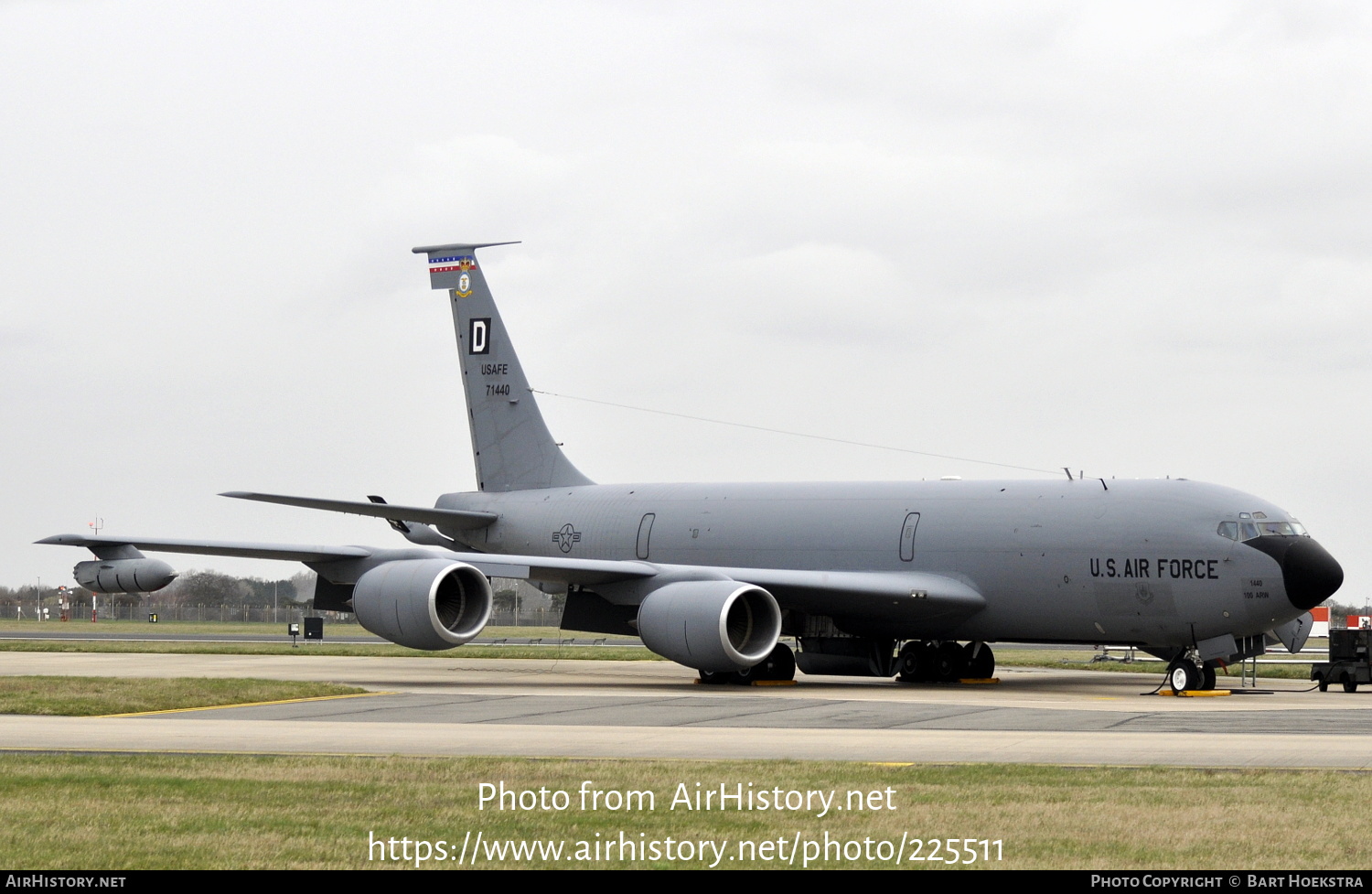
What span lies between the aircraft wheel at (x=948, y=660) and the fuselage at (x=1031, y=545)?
1251mm

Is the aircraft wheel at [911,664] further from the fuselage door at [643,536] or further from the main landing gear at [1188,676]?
the fuselage door at [643,536]

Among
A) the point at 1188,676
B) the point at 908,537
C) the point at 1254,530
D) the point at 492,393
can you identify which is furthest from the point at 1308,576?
the point at 492,393

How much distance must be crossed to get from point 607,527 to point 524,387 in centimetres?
555

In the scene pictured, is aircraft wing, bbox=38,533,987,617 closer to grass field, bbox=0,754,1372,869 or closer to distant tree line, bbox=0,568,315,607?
grass field, bbox=0,754,1372,869

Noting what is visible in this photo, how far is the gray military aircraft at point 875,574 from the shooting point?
90.4 feet

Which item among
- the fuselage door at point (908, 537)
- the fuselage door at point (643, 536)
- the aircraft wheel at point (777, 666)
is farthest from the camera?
the fuselage door at point (643, 536)

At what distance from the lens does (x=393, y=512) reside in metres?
35.5

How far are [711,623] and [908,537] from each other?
5309 mm

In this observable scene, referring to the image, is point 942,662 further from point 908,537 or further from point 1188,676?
point 1188,676

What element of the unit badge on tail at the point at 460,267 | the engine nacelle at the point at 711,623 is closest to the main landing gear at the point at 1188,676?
the engine nacelle at the point at 711,623

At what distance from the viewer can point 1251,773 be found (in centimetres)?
1392

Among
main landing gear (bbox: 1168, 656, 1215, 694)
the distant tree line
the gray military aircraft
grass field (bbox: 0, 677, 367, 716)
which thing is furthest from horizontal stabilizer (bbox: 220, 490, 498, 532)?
the distant tree line

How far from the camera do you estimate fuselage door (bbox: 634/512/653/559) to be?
35003mm
